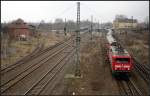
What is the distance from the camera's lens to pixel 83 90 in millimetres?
22828

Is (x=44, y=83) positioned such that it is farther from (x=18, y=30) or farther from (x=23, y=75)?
(x=18, y=30)

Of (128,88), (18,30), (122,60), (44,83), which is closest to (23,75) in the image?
(44,83)

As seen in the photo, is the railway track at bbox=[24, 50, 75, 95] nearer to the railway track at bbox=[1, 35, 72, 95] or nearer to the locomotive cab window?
the railway track at bbox=[1, 35, 72, 95]

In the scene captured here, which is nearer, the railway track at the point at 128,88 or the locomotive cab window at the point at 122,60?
the railway track at the point at 128,88

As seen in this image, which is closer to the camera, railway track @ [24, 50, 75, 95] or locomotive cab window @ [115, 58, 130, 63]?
railway track @ [24, 50, 75, 95]

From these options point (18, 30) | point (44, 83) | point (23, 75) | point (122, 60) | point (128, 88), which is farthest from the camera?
point (18, 30)

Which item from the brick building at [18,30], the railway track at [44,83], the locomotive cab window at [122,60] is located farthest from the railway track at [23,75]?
the brick building at [18,30]

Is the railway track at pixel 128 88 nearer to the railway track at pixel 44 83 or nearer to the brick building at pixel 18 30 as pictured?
the railway track at pixel 44 83

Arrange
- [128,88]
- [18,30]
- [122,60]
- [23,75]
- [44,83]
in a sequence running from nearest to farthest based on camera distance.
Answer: [128,88], [44,83], [122,60], [23,75], [18,30]

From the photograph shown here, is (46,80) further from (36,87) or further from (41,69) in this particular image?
(41,69)

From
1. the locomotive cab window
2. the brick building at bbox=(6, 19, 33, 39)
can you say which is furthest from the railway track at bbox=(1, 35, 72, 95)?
the brick building at bbox=(6, 19, 33, 39)

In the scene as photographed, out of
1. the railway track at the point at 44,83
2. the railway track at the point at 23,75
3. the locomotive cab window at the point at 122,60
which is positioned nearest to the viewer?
the railway track at the point at 44,83

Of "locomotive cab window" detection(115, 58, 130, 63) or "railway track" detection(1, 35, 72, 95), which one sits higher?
"locomotive cab window" detection(115, 58, 130, 63)

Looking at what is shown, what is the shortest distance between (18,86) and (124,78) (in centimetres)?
1105
